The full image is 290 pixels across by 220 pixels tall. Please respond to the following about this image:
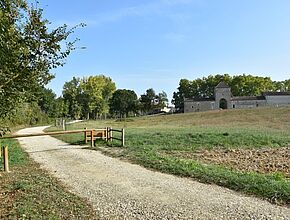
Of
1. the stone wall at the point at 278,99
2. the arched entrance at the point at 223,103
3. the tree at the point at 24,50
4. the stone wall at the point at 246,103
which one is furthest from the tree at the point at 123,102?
the tree at the point at 24,50

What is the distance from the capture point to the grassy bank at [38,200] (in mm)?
6004

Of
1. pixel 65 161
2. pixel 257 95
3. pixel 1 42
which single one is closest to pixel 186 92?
pixel 257 95

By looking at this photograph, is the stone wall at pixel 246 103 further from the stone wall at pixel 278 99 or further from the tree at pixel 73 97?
the tree at pixel 73 97

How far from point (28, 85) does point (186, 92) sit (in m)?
115

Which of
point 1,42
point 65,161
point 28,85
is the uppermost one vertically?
point 1,42

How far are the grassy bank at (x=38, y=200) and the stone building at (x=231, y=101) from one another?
3658 inches

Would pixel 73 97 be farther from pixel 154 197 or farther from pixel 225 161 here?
pixel 154 197

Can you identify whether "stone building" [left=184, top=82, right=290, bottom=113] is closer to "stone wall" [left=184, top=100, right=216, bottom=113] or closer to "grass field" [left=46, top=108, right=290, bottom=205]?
"stone wall" [left=184, top=100, right=216, bottom=113]

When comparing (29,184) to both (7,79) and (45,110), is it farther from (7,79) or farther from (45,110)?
(45,110)

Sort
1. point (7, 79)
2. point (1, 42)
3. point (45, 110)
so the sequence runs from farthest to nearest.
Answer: point (45, 110), point (7, 79), point (1, 42)

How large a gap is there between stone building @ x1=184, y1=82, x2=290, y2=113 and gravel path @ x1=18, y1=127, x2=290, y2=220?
91593mm

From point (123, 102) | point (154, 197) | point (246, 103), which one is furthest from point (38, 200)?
point (246, 103)

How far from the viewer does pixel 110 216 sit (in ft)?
19.6

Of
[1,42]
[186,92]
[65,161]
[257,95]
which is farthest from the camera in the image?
[186,92]
